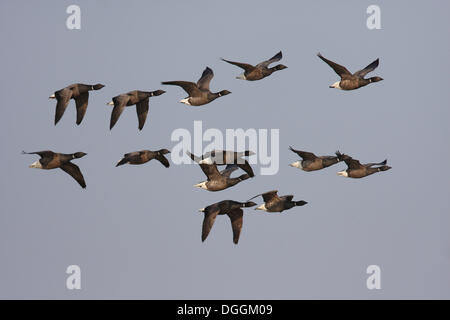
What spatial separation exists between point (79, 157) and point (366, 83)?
399 inches

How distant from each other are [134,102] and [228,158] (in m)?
4.04

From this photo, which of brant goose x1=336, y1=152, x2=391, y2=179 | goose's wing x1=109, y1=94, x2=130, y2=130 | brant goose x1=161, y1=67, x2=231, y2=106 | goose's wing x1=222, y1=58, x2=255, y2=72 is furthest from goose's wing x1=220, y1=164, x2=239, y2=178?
goose's wing x1=109, y1=94, x2=130, y2=130

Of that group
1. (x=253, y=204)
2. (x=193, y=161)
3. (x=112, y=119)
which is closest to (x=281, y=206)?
(x=253, y=204)

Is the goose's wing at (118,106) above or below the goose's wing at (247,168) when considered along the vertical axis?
above

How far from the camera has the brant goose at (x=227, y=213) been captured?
1529 inches

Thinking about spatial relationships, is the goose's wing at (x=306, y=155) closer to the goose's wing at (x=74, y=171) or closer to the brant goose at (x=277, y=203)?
the brant goose at (x=277, y=203)

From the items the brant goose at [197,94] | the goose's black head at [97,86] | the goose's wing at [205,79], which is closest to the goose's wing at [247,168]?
the brant goose at [197,94]

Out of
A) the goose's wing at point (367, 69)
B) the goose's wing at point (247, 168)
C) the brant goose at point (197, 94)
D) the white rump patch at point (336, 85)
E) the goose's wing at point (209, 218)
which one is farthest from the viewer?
the goose's wing at point (367, 69)

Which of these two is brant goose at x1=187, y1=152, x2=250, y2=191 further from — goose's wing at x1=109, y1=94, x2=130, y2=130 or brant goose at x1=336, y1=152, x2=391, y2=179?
brant goose at x1=336, y1=152, x2=391, y2=179

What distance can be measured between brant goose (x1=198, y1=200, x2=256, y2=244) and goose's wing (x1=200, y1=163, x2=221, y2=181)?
91 cm

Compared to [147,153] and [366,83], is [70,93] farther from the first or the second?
[366,83]

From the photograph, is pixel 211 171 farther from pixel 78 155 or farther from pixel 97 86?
pixel 97 86

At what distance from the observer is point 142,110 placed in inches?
1647

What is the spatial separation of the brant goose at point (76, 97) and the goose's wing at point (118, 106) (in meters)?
1.09
